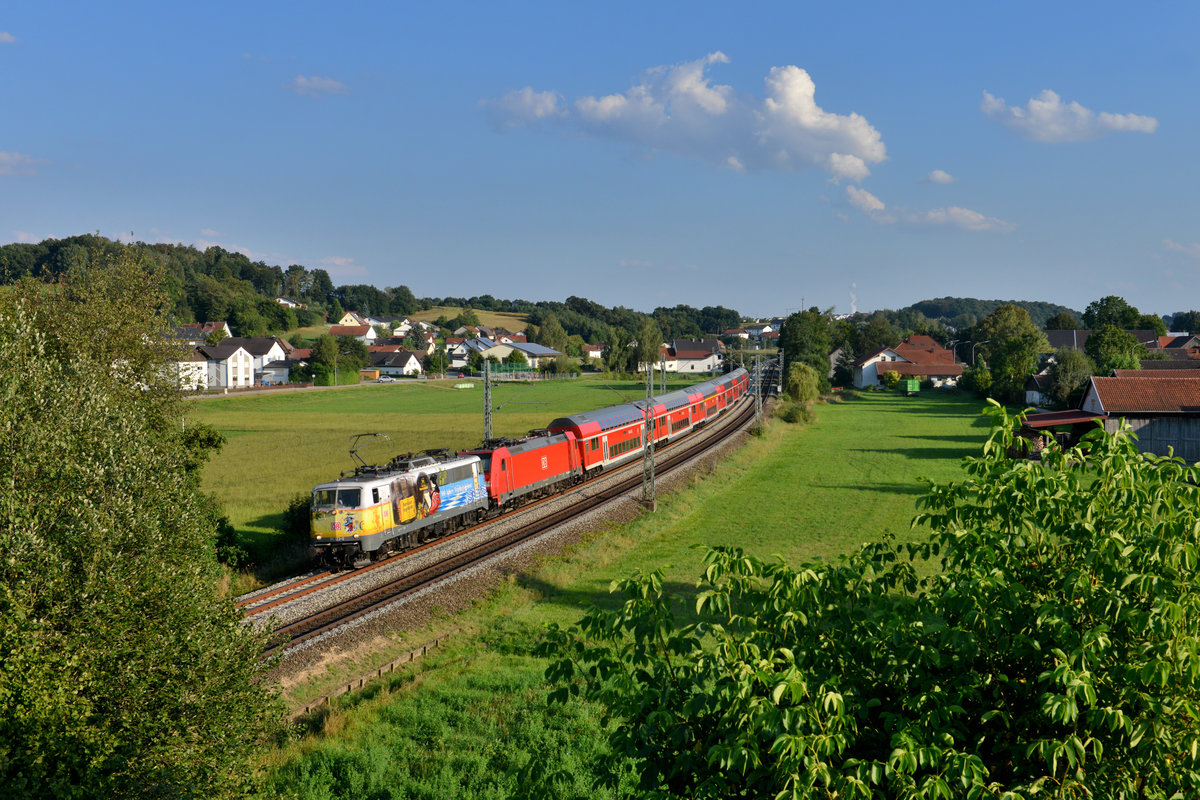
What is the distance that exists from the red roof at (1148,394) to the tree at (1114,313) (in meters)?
107

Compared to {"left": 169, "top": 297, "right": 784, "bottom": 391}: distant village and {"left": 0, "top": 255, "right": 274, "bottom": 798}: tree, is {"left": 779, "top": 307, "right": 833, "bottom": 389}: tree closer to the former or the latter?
{"left": 169, "top": 297, "right": 784, "bottom": 391}: distant village

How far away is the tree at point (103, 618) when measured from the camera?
28.7 feet

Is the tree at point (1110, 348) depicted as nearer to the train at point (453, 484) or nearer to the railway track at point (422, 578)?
the train at point (453, 484)

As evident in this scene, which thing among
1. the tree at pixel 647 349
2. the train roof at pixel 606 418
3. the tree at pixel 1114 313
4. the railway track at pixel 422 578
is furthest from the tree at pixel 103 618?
the tree at pixel 1114 313

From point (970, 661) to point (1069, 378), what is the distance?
265ft

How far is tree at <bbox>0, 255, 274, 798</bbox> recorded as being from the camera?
873 centimetres

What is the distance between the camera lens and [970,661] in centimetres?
589

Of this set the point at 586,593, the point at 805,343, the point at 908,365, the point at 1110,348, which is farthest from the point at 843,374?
the point at 586,593

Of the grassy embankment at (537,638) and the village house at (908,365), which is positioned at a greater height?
the village house at (908,365)

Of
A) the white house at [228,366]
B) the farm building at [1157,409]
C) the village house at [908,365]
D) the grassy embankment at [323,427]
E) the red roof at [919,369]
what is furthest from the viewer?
the red roof at [919,369]

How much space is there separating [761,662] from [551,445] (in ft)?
109

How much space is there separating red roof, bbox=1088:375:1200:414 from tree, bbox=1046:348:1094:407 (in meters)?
22.4

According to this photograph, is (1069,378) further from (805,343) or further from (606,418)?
(606,418)

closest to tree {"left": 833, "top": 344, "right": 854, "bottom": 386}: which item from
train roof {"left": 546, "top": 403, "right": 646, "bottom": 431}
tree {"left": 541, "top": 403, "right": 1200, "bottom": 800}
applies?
train roof {"left": 546, "top": 403, "right": 646, "bottom": 431}
